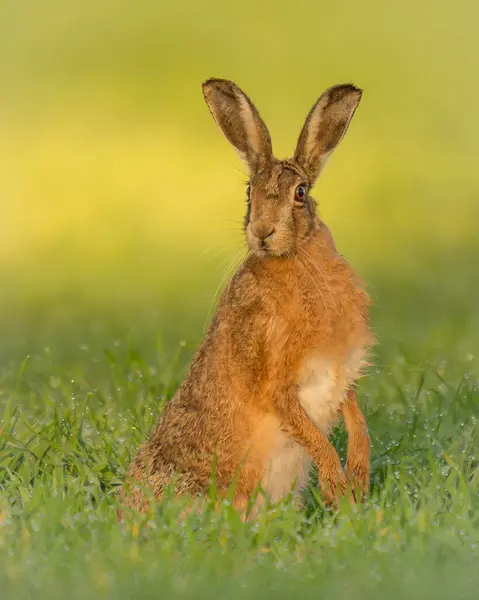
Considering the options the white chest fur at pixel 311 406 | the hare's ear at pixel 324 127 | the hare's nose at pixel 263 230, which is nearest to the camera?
the hare's nose at pixel 263 230

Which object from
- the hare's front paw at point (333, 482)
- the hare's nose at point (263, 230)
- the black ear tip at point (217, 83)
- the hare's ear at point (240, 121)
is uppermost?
the black ear tip at point (217, 83)

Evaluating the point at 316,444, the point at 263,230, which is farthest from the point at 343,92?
the point at 316,444

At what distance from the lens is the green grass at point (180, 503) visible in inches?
229

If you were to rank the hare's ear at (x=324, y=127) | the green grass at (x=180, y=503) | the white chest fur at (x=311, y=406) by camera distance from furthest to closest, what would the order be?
the hare's ear at (x=324, y=127) < the white chest fur at (x=311, y=406) < the green grass at (x=180, y=503)

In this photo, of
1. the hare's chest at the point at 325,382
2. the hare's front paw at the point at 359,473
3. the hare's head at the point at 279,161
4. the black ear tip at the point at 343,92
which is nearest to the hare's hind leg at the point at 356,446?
the hare's front paw at the point at 359,473

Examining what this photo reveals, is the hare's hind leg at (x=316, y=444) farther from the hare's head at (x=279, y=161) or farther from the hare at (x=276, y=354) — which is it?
the hare's head at (x=279, y=161)

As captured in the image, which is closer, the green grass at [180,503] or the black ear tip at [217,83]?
the green grass at [180,503]

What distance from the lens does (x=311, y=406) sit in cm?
677

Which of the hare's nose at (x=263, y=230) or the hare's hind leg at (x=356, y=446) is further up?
the hare's nose at (x=263, y=230)

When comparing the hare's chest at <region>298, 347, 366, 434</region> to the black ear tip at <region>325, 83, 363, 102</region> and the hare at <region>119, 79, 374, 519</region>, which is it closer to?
the hare at <region>119, 79, 374, 519</region>

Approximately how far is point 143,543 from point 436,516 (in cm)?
126

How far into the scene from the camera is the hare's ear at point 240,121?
6.84 m

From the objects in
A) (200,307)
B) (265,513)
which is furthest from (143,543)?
(200,307)

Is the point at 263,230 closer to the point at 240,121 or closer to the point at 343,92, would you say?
the point at 240,121
